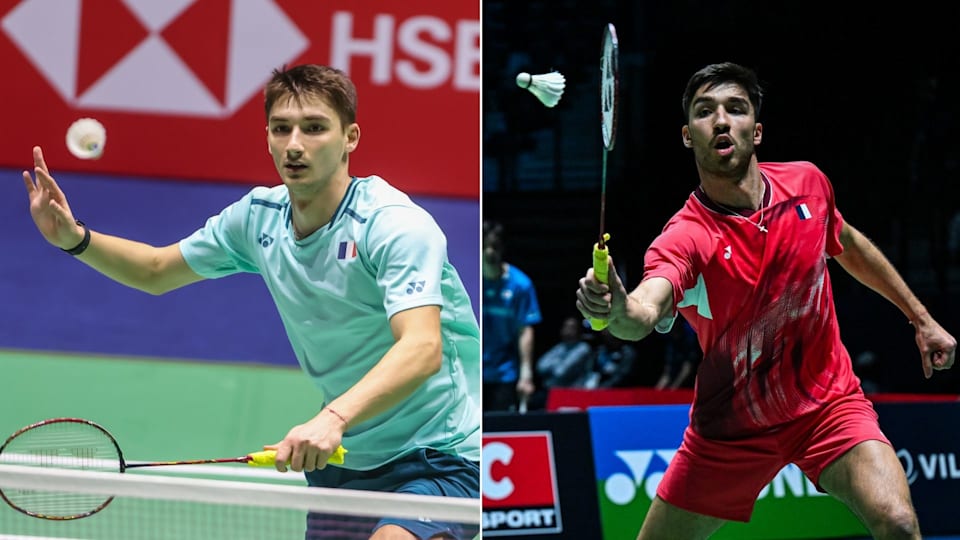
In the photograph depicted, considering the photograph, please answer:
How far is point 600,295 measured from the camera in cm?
330

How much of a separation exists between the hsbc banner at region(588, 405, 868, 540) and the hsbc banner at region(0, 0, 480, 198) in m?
1.49

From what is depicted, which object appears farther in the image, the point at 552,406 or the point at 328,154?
the point at 552,406

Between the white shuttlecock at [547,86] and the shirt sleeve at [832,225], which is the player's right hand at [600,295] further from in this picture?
the shirt sleeve at [832,225]

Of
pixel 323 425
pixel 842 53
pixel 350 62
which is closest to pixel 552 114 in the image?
pixel 842 53

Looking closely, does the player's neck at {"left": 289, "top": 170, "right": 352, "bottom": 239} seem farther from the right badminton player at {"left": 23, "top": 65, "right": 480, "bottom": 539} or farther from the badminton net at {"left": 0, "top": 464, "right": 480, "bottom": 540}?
the badminton net at {"left": 0, "top": 464, "right": 480, "bottom": 540}

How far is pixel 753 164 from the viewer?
13.9 ft

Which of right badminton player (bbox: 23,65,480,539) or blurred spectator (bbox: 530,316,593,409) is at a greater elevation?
right badminton player (bbox: 23,65,480,539)

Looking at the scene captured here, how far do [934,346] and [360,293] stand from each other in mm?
1822

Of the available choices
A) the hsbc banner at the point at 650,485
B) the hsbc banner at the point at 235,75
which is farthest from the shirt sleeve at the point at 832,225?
the hsbc banner at the point at 235,75

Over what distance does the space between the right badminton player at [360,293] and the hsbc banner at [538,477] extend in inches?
101

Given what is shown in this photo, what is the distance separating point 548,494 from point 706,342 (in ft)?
8.57

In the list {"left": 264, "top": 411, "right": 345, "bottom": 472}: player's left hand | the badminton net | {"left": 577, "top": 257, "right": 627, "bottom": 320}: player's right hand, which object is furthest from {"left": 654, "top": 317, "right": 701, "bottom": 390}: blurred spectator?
{"left": 264, "top": 411, "right": 345, "bottom": 472}: player's left hand

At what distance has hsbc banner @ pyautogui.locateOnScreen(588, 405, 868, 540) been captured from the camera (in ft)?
21.8

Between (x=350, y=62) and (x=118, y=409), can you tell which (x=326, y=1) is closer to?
(x=350, y=62)
